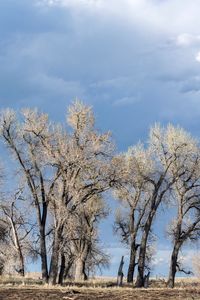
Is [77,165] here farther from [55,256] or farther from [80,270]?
[80,270]

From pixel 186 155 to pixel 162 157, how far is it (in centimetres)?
196

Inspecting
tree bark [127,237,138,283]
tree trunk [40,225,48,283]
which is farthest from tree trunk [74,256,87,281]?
tree trunk [40,225,48,283]

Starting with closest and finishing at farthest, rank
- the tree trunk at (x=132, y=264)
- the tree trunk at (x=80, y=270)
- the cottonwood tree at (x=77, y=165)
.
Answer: the cottonwood tree at (x=77, y=165) → the tree trunk at (x=132, y=264) → the tree trunk at (x=80, y=270)

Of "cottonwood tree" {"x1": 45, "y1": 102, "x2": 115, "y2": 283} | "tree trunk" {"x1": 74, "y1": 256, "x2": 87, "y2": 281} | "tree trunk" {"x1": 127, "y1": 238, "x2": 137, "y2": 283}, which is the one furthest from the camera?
"tree trunk" {"x1": 74, "y1": 256, "x2": 87, "y2": 281}

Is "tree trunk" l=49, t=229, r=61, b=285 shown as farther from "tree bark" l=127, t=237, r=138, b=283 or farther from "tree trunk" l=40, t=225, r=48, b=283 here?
"tree bark" l=127, t=237, r=138, b=283

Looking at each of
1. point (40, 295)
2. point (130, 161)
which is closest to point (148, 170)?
point (130, 161)

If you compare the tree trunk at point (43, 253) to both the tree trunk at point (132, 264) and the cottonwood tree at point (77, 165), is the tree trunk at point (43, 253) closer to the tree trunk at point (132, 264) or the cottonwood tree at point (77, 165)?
the cottonwood tree at point (77, 165)

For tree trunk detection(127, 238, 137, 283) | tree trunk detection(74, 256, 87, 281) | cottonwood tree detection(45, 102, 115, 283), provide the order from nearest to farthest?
1. cottonwood tree detection(45, 102, 115, 283)
2. tree trunk detection(127, 238, 137, 283)
3. tree trunk detection(74, 256, 87, 281)

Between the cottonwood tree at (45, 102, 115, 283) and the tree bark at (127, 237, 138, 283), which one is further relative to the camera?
the tree bark at (127, 237, 138, 283)

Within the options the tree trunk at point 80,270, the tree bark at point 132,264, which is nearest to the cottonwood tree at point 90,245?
the tree trunk at point 80,270

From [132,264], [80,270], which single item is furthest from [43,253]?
[80,270]

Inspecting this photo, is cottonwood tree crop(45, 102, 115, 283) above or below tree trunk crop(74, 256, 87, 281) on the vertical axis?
above

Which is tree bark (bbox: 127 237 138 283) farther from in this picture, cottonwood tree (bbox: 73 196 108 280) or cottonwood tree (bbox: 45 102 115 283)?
cottonwood tree (bbox: 45 102 115 283)

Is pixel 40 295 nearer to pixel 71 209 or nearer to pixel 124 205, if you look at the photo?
pixel 71 209
